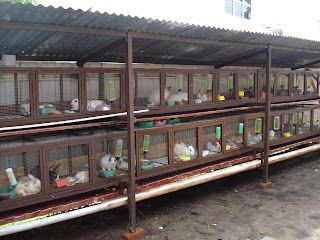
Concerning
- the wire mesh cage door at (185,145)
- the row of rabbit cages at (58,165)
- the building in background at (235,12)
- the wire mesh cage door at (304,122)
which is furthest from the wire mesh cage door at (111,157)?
the wire mesh cage door at (304,122)

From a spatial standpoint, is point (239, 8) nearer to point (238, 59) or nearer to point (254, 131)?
point (238, 59)

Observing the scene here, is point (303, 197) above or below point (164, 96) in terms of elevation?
below

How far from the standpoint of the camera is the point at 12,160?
3.42 metres

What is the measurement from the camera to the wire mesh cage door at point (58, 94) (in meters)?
3.78

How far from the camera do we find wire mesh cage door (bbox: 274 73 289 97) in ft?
21.0

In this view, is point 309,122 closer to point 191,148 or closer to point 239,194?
point 239,194

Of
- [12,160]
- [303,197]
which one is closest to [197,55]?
[303,197]

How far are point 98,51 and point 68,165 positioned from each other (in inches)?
58.6

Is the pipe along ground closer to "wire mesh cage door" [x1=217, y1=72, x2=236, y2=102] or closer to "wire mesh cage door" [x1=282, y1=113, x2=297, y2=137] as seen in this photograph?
"wire mesh cage door" [x1=282, y1=113, x2=297, y2=137]

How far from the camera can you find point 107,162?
13.6 feet

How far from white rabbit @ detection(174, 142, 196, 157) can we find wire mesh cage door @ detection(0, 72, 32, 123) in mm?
2020

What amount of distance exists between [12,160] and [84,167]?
0.79 metres

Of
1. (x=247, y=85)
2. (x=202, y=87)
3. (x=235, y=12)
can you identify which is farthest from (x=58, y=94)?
(x=235, y=12)

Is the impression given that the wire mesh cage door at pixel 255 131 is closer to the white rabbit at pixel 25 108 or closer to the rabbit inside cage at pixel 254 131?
the rabbit inside cage at pixel 254 131
